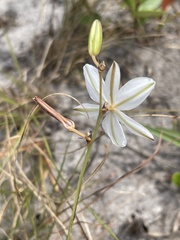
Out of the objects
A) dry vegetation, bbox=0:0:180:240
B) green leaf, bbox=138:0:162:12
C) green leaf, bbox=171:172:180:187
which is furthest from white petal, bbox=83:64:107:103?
green leaf, bbox=138:0:162:12

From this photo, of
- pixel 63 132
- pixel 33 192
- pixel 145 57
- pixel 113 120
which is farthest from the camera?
pixel 145 57

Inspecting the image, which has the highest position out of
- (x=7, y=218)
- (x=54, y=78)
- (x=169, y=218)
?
(x=54, y=78)

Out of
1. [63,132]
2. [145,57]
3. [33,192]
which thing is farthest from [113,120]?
[145,57]

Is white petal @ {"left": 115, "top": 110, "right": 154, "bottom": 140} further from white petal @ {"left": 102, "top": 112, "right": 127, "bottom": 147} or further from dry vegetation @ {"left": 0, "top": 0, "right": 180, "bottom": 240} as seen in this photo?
dry vegetation @ {"left": 0, "top": 0, "right": 180, "bottom": 240}

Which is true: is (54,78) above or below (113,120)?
below

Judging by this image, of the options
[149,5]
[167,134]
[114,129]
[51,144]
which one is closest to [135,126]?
[114,129]

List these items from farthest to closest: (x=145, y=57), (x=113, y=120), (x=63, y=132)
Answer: (x=145, y=57) < (x=63, y=132) < (x=113, y=120)

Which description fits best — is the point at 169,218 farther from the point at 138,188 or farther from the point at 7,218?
the point at 7,218

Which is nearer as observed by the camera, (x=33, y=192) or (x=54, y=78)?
(x=33, y=192)
